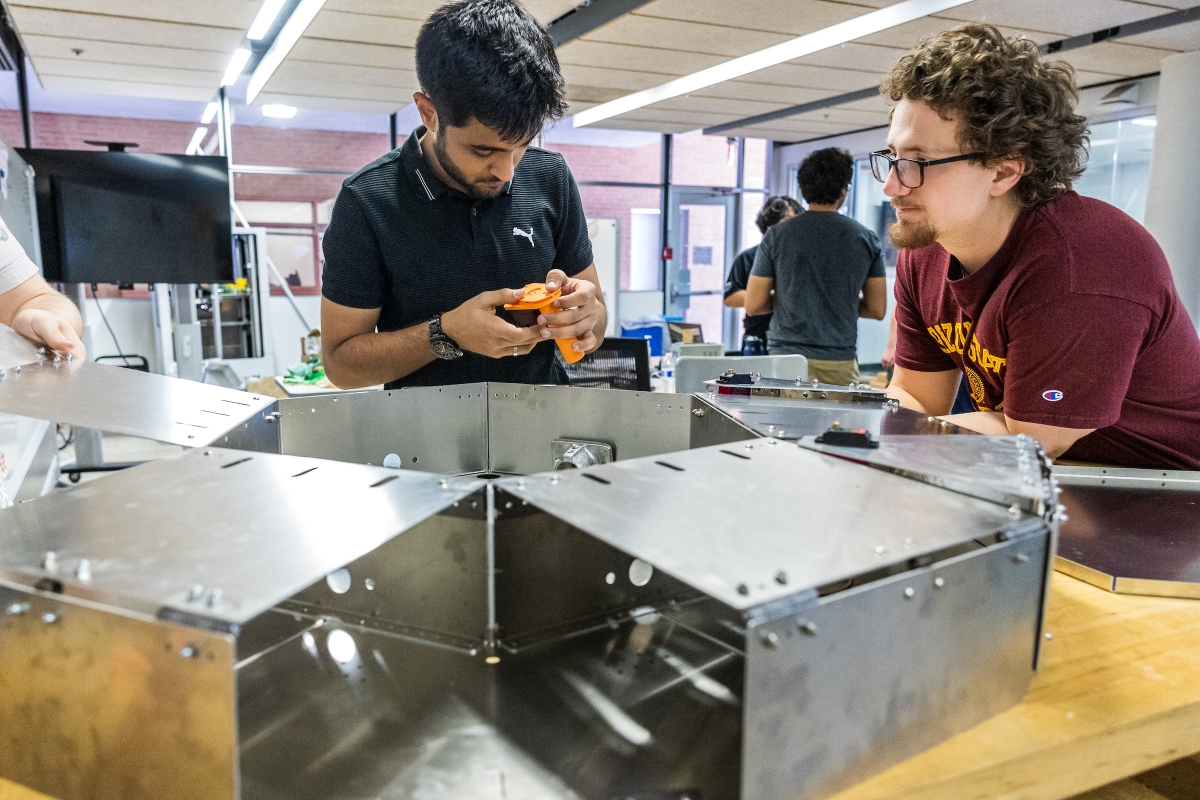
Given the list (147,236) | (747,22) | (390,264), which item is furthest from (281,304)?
(390,264)

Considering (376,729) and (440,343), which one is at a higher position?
(440,343)

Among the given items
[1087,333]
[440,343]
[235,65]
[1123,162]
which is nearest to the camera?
[1087,333]

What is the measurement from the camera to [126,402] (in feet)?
3.36

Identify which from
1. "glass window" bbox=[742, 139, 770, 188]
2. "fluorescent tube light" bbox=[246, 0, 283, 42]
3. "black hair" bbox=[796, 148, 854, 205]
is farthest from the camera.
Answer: "glass window" bbox=[742, 139, 770, 188]

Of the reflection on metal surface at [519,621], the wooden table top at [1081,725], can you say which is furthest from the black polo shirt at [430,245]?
the wooden table top at [1081,725]

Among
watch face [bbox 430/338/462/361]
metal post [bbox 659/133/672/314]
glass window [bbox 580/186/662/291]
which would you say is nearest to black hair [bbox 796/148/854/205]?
watch face [bbox 430/338/462/361]

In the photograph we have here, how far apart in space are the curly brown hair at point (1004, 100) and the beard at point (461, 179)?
66 cm

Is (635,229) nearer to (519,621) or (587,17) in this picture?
(587,17)

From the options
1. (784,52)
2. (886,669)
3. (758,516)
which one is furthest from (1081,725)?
(784,52)

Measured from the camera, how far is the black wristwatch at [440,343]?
1.25m

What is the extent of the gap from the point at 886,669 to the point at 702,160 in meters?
10.2

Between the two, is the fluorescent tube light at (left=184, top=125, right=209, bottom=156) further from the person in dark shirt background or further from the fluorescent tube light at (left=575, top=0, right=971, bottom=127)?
the person in dark shirt background

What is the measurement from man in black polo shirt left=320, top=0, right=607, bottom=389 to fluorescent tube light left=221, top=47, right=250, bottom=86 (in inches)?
146

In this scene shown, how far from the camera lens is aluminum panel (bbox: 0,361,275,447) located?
908 mm
